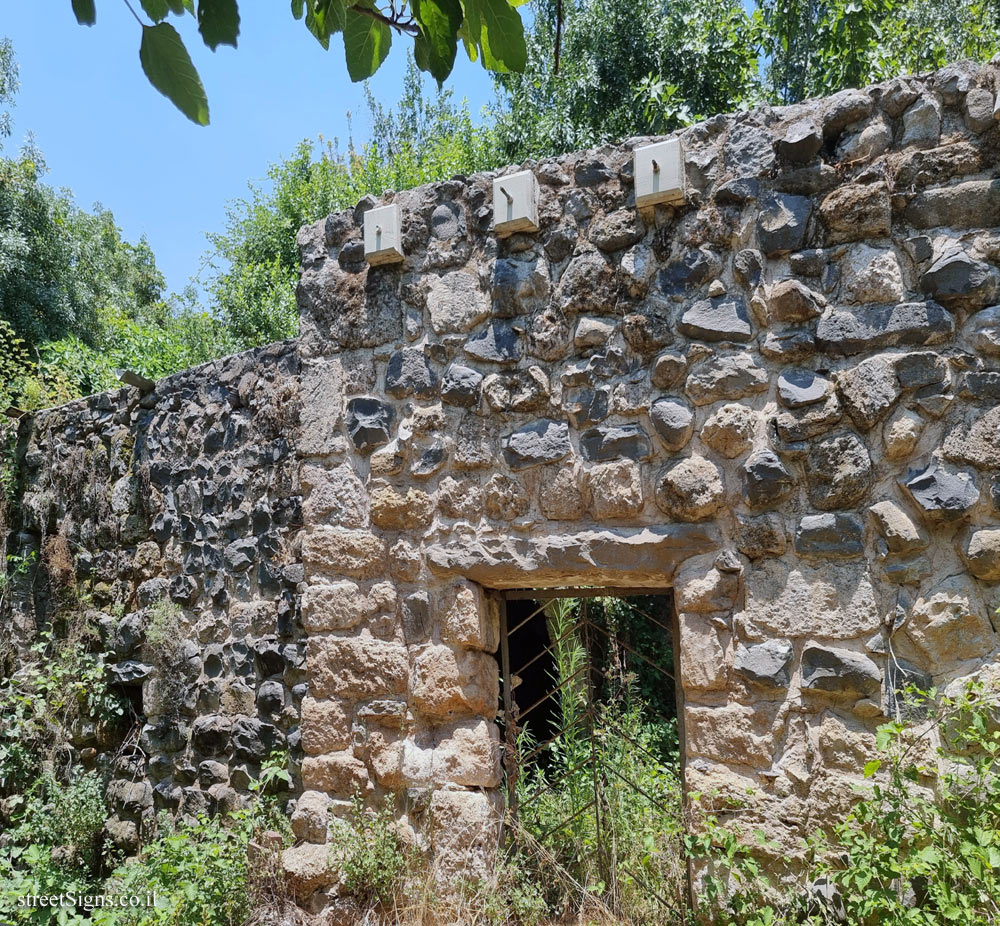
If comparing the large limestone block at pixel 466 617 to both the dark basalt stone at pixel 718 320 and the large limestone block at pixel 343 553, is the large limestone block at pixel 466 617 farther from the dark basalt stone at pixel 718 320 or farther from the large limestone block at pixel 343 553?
the dark basalt stone at pixel 718 320

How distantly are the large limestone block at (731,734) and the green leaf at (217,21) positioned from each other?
235cm

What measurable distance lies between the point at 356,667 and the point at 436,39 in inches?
98.6

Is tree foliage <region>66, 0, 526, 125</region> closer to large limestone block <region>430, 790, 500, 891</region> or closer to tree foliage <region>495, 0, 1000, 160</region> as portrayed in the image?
large limestone block <region>430, 790, 500, 891</region>

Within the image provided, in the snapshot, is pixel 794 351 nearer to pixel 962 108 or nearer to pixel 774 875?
pixel 962 108

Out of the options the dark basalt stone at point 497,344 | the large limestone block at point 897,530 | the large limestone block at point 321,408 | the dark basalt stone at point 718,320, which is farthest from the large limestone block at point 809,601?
the large limestone block at point 321,408

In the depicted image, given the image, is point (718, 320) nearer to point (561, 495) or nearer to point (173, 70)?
point (561, 495)

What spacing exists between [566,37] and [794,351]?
334 inches

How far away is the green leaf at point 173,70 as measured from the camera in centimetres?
128

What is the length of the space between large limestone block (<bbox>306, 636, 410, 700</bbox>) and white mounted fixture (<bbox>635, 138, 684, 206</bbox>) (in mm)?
1957

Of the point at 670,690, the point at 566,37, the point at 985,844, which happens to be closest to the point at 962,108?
the point at 985,844

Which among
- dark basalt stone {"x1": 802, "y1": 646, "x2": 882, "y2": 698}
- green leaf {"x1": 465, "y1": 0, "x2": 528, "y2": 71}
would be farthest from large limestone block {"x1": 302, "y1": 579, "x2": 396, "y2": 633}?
green leaf {"x1": 465, "y1": 0, "x2": 528, "y2": 71}

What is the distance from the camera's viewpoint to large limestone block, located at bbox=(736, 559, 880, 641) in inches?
102

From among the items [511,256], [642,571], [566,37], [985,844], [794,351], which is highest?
[566,37]

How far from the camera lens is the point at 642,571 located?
9.65ft
